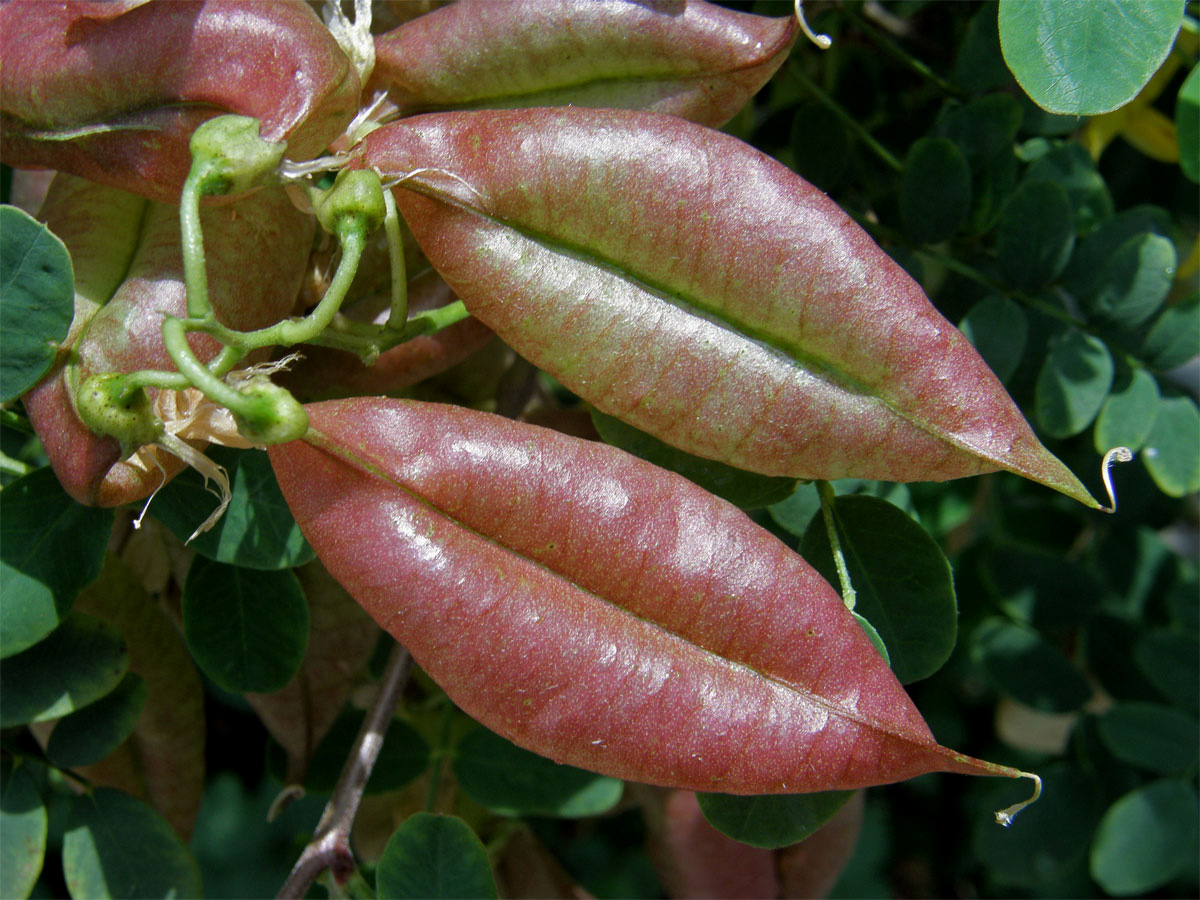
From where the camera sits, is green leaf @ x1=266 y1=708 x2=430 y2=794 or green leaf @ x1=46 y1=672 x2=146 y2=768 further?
green leaf @ x1=266 y1=708 x2=430 y2=794

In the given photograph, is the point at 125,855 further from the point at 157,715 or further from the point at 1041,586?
the point at 1041,586

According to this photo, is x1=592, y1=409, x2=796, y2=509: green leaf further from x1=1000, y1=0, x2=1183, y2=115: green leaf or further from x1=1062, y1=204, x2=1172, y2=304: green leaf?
x1=1062, y1=204, x2=1172, y2=304: green leaf

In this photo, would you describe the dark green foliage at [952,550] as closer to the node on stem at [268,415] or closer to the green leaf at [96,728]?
the green leaf at [96,728]

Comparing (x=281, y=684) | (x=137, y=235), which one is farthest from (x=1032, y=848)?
(x=137, y=235)

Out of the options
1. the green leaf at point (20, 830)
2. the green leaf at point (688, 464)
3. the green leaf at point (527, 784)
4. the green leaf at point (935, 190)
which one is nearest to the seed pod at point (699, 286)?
the green leaf at point (688, 464)

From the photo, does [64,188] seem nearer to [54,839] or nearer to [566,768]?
[566,768]

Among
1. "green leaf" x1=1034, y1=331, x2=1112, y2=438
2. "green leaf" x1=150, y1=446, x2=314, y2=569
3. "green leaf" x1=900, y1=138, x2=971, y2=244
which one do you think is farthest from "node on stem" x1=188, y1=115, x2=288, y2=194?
"green leaf" x1=1034, y1=331, x2=1112, y2=438
